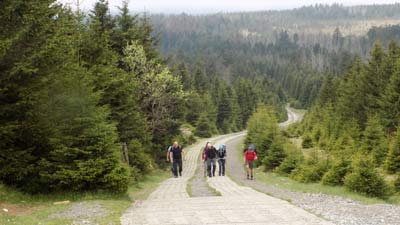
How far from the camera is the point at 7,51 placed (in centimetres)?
1377

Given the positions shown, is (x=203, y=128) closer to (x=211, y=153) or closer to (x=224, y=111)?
(x=224, y=111)

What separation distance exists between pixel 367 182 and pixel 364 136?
1895 cm

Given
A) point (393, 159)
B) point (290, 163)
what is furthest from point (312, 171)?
point (393, 159)

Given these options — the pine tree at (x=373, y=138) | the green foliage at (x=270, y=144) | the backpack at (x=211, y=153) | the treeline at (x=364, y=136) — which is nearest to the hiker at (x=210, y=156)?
the backpack at (x=211, y=153)

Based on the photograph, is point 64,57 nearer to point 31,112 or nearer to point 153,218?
point 31,112

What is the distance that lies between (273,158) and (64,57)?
1767 centimetres

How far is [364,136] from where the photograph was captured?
35.5 meters

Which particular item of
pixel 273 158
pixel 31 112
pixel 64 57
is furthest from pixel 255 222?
pixel 273 158

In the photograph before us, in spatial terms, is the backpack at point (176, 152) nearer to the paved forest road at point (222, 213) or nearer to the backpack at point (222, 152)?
the backpack at point (222, 152)

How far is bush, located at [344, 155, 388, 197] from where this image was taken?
1769cm

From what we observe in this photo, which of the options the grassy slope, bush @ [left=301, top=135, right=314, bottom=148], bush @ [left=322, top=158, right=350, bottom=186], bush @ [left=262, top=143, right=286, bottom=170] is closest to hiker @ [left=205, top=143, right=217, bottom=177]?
bush @ [left=262, top=143, right=286, bottom=170]

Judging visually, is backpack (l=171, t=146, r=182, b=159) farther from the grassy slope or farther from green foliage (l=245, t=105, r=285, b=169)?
the grassy slope

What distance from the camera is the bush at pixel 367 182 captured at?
17688 mm

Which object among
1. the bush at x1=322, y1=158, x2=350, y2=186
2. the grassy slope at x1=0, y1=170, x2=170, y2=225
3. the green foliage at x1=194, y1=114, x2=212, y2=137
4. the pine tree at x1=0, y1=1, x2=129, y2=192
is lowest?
the green foliage at x1=194, y1=114, x2=212, y2=137
